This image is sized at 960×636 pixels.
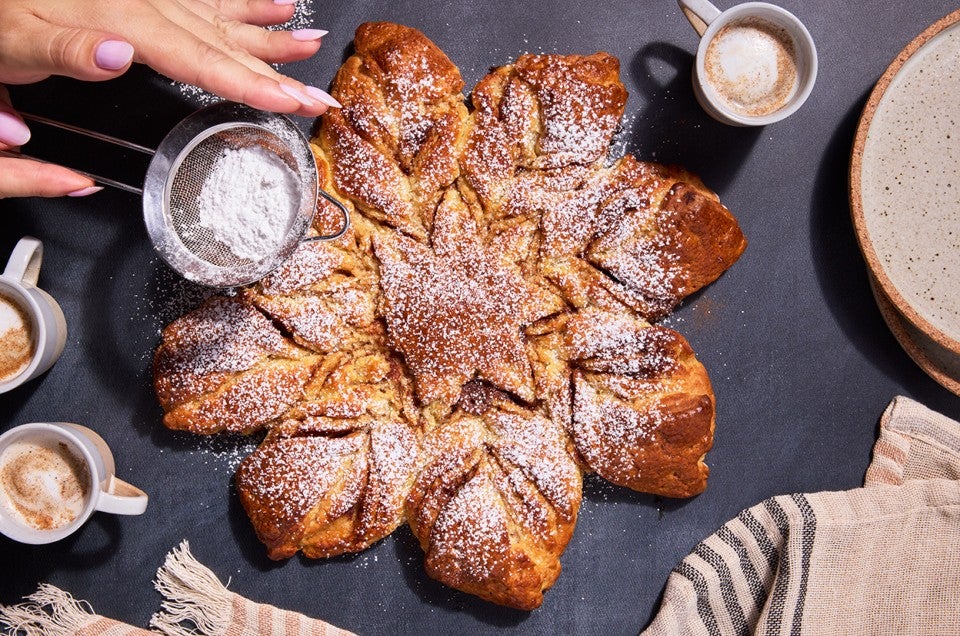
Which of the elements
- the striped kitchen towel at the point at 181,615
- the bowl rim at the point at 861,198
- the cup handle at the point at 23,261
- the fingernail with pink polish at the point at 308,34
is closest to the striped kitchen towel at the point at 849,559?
the bowl rim at the point at 861,198

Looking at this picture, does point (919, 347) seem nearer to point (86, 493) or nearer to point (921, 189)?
point (921, 189)

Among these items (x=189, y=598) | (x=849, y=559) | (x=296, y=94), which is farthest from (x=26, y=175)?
(x=849, y=559)

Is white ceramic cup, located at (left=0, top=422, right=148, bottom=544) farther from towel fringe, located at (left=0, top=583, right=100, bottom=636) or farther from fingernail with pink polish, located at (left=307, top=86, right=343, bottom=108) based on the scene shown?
fingernail with pink polish, located at (left=307, top=86, right=343, bottom=108)

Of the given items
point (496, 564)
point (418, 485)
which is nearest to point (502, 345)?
point (418, 485)

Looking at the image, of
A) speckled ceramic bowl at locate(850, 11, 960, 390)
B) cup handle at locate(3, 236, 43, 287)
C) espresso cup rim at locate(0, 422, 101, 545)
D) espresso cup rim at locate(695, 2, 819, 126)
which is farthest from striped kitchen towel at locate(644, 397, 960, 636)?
cup handle at locate(3, 236, 43, 287)

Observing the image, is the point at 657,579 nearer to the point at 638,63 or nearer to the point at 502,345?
the point at 502,345
